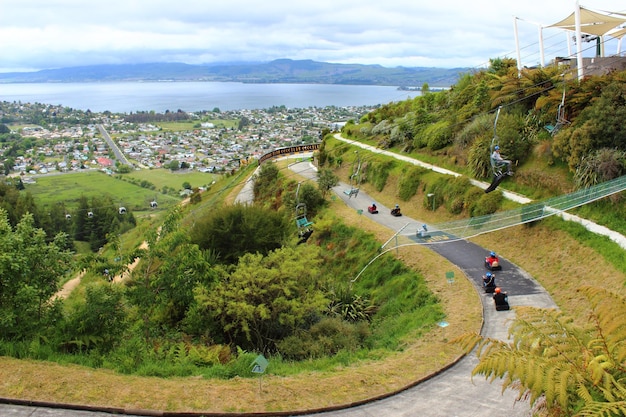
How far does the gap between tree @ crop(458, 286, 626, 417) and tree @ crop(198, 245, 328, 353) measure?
8145 mm

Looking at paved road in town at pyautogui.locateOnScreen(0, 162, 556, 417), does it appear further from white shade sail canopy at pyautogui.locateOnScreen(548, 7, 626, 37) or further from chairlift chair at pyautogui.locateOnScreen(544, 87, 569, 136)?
white shade sail canopy at pyautogui.locateOnScreen(548, 7, 626, 37)

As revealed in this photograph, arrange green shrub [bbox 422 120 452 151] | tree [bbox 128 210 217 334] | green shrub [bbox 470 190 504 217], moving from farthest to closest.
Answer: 1. green shrub [bbox 422 120 452 151]
2. green shrub [bbox 470 190 504 217]
3. tree [bbox 128 210 217 334]

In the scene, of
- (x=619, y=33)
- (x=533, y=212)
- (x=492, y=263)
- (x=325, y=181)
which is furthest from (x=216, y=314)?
(x=619, y=33)

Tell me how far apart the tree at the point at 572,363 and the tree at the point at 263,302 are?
8145 mm

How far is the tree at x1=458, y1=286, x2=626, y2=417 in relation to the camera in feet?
22.0

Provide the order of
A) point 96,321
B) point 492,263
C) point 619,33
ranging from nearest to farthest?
point 96,321 → point 492,263 → point 619,33

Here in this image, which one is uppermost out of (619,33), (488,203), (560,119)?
(619,33)

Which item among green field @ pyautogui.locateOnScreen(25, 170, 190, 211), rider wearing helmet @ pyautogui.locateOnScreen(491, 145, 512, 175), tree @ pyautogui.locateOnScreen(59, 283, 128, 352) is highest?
rider wearing helmet @ pyautogui.locateOnScreen(491, 145, 512, 175)

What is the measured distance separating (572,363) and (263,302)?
393 inches

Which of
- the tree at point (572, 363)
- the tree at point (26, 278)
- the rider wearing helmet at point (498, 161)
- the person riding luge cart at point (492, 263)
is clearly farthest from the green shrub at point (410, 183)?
the tree at point (572, 363)

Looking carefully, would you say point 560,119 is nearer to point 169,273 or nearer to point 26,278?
point 169,273

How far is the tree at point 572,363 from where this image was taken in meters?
6.69

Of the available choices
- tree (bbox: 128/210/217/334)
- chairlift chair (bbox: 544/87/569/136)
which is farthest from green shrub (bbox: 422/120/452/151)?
tree (bbox: 128/210/217/334)

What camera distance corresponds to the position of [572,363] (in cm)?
730
